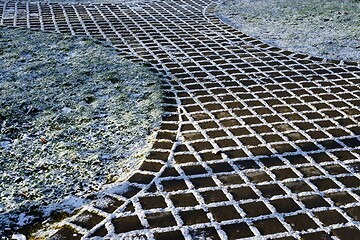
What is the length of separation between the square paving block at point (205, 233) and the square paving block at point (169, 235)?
0.23ft

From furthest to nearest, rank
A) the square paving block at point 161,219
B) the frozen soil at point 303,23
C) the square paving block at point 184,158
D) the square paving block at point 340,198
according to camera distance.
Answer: the frozen soil at point 303,23 < the square paving block at point 184,158 < the square paving block at point 340,198 < the square paving block at point 161,219

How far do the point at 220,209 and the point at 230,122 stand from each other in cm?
128

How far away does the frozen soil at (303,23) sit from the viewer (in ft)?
20.5

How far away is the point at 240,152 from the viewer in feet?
12.1

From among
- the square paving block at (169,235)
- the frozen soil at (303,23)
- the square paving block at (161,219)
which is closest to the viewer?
the square paving block at (169,235)

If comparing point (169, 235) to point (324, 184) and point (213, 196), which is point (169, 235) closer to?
point (213, 196)

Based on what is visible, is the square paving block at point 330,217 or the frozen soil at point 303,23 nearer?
the square paving block at point 330,217

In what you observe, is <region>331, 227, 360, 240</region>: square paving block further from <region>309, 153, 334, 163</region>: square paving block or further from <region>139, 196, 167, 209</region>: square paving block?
<region>139, 196, 167, 209</region>: square paving block

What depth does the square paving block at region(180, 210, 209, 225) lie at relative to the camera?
2.91 metres

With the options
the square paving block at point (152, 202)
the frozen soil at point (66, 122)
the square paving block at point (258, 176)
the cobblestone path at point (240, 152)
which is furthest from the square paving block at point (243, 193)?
the frozen soil at point (66, 122)

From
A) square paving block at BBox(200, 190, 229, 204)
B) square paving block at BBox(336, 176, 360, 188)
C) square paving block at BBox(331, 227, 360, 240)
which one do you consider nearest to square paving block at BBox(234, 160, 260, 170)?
square paving block at BBox(200, 190, 229, 204)

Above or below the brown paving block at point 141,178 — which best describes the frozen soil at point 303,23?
above

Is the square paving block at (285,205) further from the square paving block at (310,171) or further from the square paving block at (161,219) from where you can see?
the square paving block at (161,219)

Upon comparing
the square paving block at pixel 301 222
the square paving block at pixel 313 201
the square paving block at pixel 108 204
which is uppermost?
the square paving block at pixel 313 201
